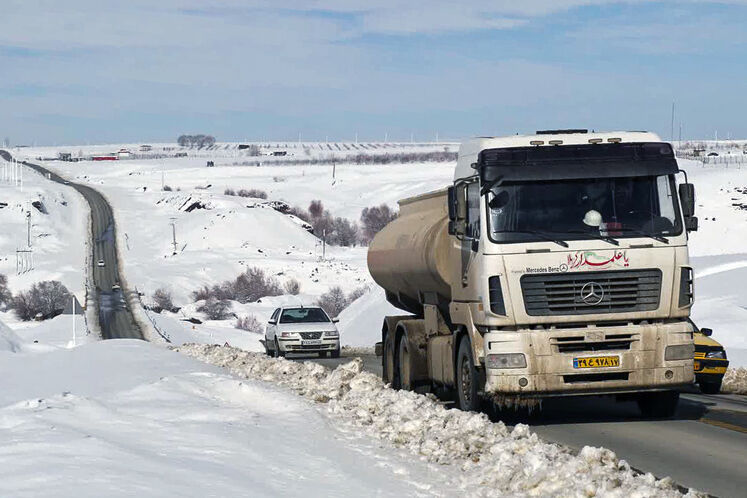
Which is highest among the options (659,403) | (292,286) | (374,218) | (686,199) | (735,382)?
(374,218)

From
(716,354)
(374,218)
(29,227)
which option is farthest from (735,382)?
(374,218)

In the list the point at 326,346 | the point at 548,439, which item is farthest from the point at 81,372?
the point at 326,346

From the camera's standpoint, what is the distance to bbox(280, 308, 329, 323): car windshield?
37.3 metres

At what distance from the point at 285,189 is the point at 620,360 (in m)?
179

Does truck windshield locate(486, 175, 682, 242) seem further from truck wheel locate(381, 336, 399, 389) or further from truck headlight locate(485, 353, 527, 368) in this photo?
truck wheel locate(381, 336, 399, 389)

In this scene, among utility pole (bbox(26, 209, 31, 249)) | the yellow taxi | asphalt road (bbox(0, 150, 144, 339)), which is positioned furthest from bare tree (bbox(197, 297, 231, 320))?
the yellow taxi

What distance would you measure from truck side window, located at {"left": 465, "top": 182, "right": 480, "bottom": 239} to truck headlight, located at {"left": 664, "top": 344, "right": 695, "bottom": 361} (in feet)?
9.20

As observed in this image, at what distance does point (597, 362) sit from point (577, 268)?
4.00ft

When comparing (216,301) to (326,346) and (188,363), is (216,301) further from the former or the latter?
(188,363)

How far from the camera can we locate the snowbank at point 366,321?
183 feet

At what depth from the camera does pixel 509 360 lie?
14.6m

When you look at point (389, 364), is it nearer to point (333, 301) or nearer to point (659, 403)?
point (659, 403)

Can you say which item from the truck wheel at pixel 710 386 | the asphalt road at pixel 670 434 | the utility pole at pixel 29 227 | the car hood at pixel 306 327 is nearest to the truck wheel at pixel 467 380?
the asphalt road at pixel 670 434

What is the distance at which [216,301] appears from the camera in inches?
3853
